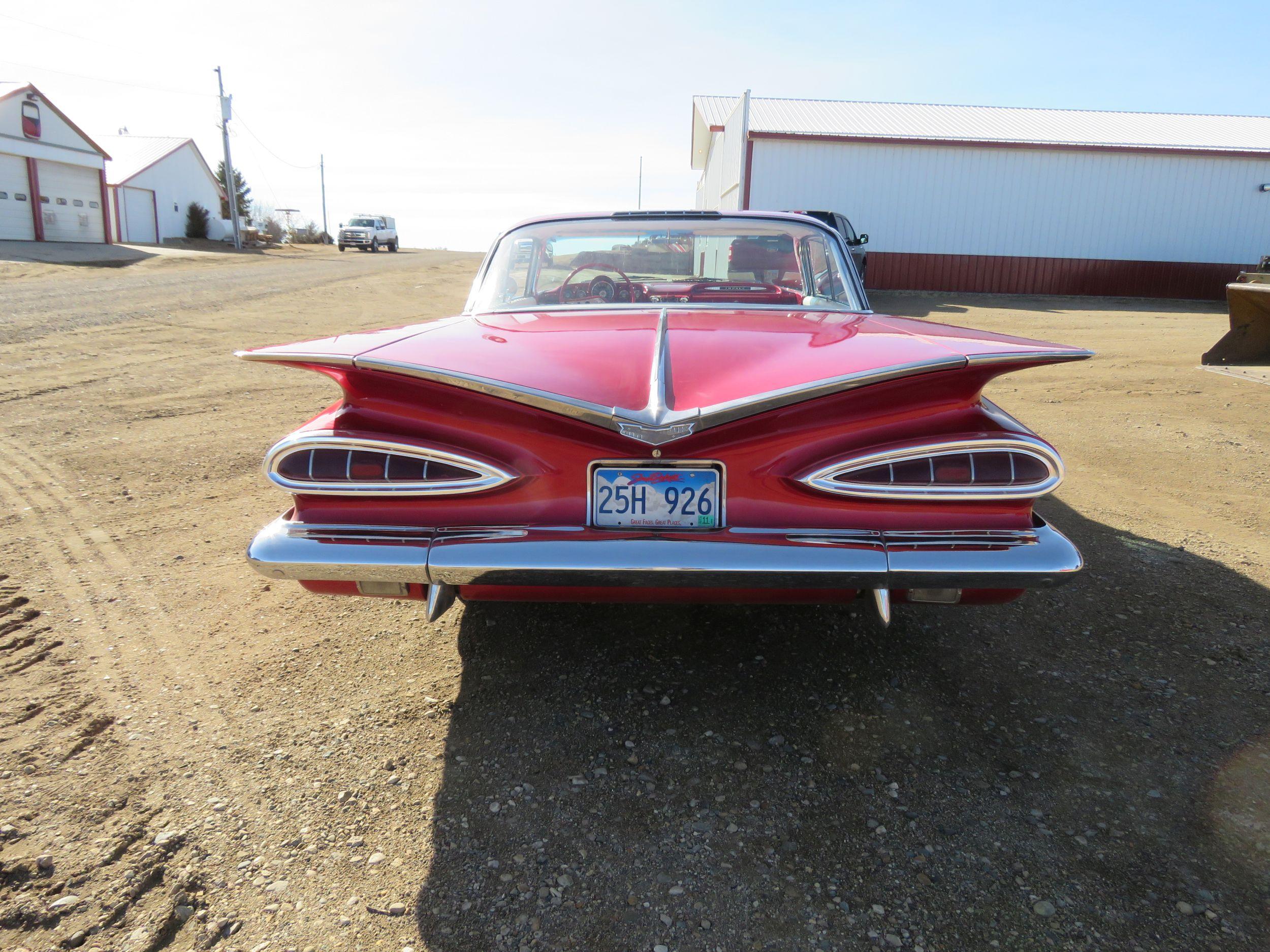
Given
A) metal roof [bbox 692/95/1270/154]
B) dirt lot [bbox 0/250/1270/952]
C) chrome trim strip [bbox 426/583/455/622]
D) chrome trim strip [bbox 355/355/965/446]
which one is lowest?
dirt lot [bbox 0/250/1270/952]

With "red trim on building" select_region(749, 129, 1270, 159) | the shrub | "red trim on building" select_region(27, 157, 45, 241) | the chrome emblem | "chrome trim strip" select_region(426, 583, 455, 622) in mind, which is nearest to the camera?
the chrome emblem

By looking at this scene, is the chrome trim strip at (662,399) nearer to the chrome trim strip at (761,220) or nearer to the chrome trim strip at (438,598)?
the chrome trim strip at (438,598)

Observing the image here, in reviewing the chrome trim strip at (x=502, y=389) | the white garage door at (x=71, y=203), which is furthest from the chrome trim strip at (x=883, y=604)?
the white garage door at (x=71, y=203)

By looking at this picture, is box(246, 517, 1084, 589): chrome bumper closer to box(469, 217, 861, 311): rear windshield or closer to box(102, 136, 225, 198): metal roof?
box(469, 217, 861, 311): rear windshield

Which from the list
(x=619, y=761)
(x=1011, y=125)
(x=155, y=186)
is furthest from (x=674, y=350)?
(x=155, y=186)

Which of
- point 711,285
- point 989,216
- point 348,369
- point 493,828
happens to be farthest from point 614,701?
point 989,216

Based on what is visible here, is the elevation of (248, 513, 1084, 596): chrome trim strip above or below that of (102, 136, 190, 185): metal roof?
below

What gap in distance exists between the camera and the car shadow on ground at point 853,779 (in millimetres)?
1736

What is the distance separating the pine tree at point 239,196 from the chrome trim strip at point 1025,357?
157 feet

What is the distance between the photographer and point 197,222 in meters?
38.6

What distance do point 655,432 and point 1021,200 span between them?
2009 cm

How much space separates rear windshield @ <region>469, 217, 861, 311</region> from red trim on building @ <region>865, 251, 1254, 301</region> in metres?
16.1

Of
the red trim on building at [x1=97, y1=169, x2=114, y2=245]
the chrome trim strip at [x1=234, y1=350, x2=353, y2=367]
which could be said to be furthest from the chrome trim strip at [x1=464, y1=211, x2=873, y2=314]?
the red trim on building at [x1=97, y1=169, x2=114, y2=245]

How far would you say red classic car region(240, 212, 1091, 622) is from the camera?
201 cm
